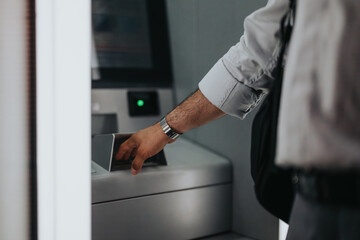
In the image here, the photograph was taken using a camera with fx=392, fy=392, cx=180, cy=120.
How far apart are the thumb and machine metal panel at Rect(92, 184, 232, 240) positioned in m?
0.10

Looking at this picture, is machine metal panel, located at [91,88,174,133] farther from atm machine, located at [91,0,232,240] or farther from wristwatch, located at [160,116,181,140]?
wristwatch, located at [160,116,181,140]

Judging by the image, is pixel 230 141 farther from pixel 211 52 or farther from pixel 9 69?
pixel 9 69

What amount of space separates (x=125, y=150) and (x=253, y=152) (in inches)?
17.4

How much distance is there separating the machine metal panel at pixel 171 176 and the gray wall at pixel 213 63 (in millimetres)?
55

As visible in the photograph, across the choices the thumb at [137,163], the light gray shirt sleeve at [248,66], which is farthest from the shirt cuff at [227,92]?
the thumb at [137,163]

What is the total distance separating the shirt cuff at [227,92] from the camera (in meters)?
0.90

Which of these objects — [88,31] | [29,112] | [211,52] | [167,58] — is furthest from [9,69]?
[167,58]

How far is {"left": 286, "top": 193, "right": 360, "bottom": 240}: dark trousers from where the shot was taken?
52cm

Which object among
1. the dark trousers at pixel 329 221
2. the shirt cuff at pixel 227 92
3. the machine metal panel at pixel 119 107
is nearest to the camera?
the dark trousers at pixel 329 221

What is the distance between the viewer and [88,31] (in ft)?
2.53

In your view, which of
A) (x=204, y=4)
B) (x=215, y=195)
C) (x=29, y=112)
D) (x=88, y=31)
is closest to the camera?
(x=88, y=31)

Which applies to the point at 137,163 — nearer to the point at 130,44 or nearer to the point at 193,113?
the point at 193,113

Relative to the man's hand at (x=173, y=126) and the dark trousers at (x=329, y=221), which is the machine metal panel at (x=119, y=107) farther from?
the dark trousers at (x=329, y=221)

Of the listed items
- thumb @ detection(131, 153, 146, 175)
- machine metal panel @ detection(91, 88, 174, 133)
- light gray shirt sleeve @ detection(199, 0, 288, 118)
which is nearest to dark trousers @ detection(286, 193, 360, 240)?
light gray shirt sleeve @ detection(199, 0, 288, 118)
